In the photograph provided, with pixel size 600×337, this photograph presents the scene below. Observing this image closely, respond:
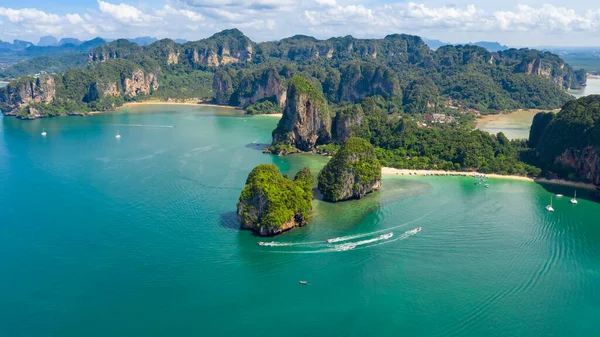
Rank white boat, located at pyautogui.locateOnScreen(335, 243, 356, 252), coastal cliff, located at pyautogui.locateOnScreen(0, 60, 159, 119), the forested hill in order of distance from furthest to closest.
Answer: the forested hill
coastal cliff, located at pyautogui.locateOnScreen(0, 60, 159, 119)
white boat, located at pyautogui.locateOnScreen(335, 243, 356, 252)

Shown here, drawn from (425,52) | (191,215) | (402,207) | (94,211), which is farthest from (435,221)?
(425,52)

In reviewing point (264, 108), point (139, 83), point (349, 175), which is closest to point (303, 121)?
point (349, 175)

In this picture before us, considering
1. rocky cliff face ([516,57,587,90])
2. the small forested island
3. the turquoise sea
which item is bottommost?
the turquoise sea

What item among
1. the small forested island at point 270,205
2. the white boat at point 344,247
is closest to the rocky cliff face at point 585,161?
the white boat at point 344,247

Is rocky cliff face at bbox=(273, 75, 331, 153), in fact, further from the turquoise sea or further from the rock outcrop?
the rock outcrop

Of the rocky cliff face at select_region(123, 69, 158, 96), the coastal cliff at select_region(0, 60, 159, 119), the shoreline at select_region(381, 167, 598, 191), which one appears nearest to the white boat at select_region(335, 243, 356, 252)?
the shoreline at select_region(381, 167, 598, 191)

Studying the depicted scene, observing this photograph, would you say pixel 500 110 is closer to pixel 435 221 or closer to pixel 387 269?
pixel 435 221

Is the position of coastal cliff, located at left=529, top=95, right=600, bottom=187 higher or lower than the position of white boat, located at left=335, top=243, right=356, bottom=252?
higher
